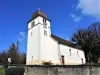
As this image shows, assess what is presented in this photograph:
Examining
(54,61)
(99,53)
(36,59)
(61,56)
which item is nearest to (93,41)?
(99,53)

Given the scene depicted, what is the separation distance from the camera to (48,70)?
15.2 metres

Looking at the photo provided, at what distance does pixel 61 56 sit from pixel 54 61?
2129 millimetres

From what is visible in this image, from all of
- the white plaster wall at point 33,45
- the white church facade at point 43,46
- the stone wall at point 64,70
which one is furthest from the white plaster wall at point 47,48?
the stone wall at point 64,70

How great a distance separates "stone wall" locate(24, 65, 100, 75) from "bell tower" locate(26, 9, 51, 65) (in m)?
14.0

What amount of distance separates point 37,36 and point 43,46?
9.42 ft

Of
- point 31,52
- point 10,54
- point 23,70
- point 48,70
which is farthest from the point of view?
point 10,54

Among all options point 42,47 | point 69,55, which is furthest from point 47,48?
point 69,55

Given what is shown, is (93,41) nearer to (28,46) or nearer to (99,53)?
(99,53)

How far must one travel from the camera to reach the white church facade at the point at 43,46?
32406mm

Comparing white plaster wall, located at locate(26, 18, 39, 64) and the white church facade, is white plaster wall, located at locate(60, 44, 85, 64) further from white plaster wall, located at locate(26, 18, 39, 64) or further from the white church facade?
white plaster wall, located at locate(26, 18, 39, 64)

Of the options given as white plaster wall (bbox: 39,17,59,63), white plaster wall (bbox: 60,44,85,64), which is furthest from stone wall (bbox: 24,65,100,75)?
white plaster wall (bbox: 60,44,85,64)

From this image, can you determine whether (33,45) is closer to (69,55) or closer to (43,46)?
(43,46)

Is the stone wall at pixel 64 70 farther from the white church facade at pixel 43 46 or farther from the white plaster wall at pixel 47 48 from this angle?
the white plaster wall at pixel 47 48

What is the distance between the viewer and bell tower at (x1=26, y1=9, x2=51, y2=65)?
1271 inches
